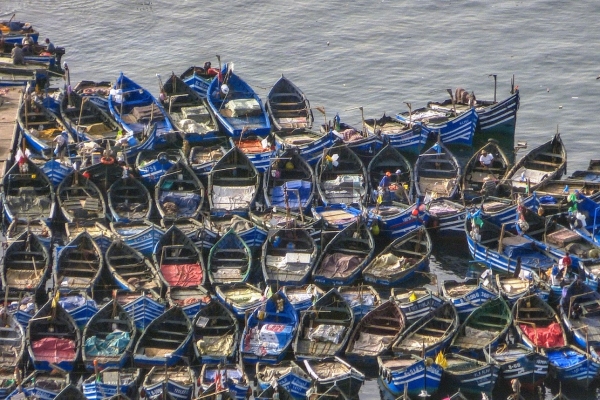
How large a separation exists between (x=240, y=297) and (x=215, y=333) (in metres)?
3.33

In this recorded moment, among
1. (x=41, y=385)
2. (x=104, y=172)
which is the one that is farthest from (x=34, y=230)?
(x=41, y=385)

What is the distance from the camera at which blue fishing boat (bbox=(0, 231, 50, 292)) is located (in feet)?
215

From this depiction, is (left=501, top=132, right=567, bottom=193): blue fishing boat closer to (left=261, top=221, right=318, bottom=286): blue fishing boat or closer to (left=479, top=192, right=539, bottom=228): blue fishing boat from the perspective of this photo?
(left=479, top=192, right=539, bottom=228): blue fishing boat

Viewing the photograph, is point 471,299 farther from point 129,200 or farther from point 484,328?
point 129,200

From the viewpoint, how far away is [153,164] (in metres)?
74.6

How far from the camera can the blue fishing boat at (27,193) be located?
7169 cm

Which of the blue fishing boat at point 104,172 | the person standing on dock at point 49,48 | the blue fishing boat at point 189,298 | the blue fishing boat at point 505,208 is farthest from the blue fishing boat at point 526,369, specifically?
the person standing on dock at point 49,48

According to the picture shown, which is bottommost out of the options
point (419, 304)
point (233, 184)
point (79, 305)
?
point (419, 304)

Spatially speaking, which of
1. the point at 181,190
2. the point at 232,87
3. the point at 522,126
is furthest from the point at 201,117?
the point at 522,126

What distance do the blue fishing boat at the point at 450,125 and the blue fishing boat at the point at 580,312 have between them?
60.4ft

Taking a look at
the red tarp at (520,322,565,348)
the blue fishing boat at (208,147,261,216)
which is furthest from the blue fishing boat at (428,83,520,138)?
the red tarp at (520,322,565,348)

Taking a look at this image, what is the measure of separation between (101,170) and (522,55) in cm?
3966

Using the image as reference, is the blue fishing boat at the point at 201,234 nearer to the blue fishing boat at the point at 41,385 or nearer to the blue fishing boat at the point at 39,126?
the blue fishing boat at the point at 39,126

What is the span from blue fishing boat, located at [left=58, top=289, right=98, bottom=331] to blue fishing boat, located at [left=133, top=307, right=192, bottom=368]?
3242 mm
